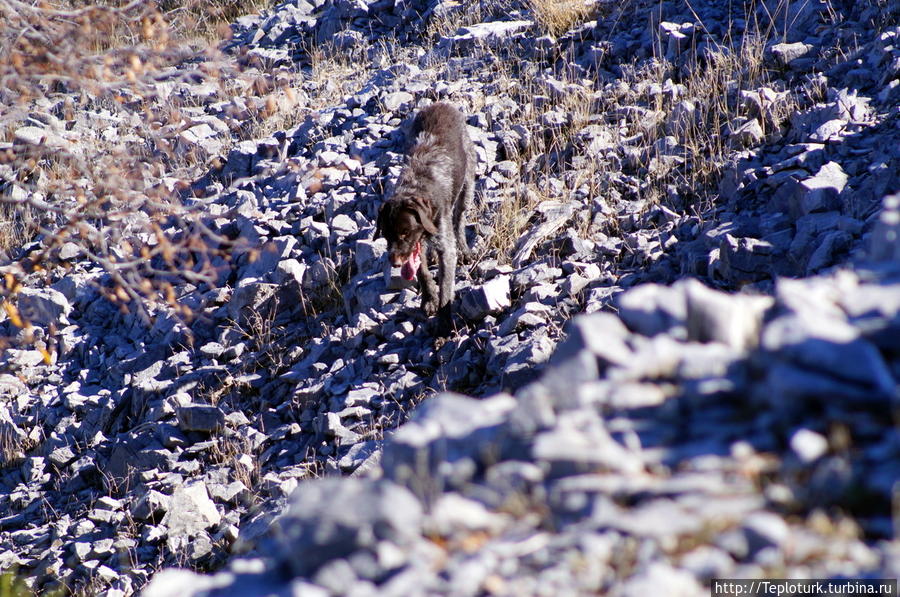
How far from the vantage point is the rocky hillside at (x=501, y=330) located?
7.85 feet

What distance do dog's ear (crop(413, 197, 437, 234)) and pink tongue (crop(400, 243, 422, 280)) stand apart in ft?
0.56

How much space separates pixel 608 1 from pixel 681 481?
383 inches

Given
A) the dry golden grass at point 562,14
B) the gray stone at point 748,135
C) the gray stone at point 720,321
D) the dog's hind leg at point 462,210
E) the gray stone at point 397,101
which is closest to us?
the gray stone at point 720,321

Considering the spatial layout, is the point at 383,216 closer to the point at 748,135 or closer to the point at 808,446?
the point at 748,135

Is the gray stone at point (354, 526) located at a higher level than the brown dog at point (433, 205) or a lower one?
higher

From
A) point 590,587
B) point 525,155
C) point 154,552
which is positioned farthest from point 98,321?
point 590,587

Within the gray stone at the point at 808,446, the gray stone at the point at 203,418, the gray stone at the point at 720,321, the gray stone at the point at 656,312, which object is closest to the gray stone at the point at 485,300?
the gray stone at the point at 203,418

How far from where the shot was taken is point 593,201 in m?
7.62

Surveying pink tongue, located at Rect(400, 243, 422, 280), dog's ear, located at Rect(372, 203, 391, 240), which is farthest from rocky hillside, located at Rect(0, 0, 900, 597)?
dog's ear, located at Rect(372, 203, 391, 240)

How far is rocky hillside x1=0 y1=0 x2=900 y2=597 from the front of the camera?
7.85 ft

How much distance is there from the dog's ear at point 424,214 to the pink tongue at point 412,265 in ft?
0.56

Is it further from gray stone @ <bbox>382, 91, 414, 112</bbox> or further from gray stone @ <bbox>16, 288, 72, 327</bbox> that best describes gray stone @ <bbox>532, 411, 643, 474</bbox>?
gray stone @ <bbox>382, 91, 414, 112</bbox>

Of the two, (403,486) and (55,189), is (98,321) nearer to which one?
(55,189)

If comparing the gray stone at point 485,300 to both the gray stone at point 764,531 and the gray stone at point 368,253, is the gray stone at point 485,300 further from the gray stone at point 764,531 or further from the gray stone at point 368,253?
the gray stone at point 764,531
